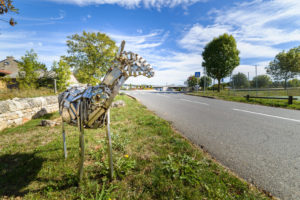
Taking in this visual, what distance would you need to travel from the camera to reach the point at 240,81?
1511cm

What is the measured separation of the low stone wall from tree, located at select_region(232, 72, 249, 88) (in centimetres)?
1845

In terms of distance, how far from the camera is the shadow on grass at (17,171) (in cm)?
193

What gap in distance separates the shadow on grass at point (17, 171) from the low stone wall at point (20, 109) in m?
2.86

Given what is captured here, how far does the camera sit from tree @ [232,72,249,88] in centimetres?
1456

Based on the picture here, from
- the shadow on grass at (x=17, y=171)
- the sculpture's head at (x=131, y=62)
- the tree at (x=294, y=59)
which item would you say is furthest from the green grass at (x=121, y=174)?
the tree at (x=294, y=59)

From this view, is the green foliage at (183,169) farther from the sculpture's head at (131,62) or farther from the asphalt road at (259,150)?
the sculpture's head at (131,62)

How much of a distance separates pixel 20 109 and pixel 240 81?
63.3 ft

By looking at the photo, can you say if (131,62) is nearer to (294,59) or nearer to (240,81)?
(240,81)

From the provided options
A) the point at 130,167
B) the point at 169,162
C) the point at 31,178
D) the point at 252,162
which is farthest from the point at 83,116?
the point at 252,162

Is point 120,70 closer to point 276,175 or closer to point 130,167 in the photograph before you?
point 130,167

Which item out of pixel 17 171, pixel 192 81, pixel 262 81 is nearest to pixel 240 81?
pixel 262 81

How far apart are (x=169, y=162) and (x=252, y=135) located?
3.20m

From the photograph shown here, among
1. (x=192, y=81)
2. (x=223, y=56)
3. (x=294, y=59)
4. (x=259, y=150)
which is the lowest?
A: (x=259, y=150)

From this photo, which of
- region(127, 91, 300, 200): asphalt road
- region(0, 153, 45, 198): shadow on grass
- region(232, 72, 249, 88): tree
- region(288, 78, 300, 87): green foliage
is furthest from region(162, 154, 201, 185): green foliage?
region(288, 78, 300, 87): green foliage
